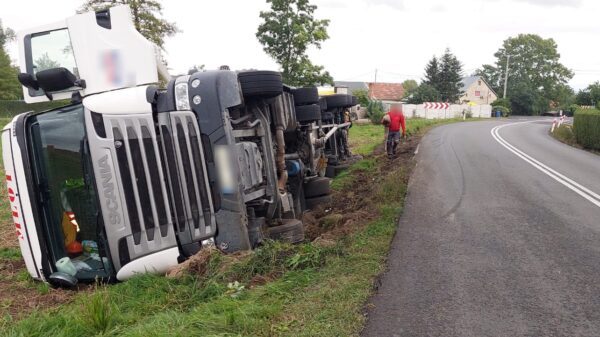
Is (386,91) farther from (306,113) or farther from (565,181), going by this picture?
(306,113)

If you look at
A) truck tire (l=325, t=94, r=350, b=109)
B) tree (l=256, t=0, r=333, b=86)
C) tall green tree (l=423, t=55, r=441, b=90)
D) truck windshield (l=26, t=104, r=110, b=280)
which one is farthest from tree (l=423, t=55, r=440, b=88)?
truck windshield (l=26, t=104, r=110, b=280)

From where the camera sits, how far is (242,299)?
387 cm

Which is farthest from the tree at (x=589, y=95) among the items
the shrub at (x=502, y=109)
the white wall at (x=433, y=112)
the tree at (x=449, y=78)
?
the white wall at (x=433, y=112)

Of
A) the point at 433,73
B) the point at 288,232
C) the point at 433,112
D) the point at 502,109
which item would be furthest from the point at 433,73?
the point at 288,232

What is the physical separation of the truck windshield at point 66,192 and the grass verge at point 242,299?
36 centimetres

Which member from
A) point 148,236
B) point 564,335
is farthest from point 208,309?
point 564,335

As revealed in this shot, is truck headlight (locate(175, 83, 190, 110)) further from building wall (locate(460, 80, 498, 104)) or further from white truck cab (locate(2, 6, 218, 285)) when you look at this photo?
building wall (locate(460, 80, 498, 104))

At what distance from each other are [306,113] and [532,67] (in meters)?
89.1

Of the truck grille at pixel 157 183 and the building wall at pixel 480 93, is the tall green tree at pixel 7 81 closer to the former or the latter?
the truck grille at pixel 157 183

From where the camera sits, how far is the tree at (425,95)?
5688 centimetres

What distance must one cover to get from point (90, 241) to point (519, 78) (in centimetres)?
9030

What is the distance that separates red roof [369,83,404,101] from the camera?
7900 centimetres

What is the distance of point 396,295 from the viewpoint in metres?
3.92

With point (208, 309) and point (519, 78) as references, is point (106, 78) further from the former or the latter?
point (519, 78)
